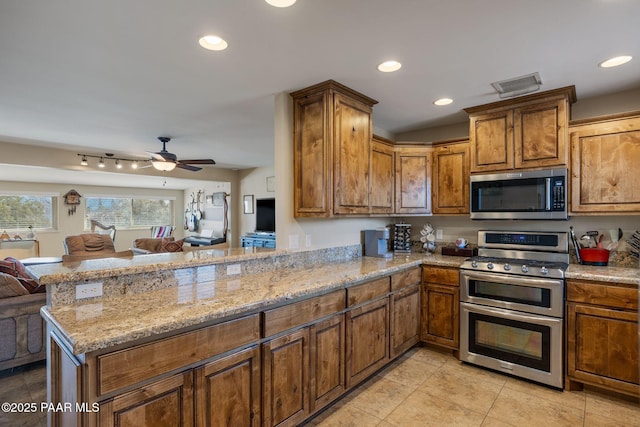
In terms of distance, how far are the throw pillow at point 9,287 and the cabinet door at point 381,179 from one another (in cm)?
333

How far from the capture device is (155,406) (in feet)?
4.52

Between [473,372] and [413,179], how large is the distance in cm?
198

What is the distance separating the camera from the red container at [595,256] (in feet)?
9.14

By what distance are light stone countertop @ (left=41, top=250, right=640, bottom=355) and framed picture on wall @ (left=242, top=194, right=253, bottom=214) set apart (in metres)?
5.29

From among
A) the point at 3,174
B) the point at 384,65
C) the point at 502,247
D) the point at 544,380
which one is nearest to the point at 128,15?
the point at 384,65

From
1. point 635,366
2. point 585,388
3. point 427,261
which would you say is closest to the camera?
point 635,366

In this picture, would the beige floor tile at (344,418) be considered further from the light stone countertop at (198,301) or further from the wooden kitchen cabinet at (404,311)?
the light stone countertop at (198,301)

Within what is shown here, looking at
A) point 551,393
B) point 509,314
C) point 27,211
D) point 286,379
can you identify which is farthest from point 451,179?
point 27,211

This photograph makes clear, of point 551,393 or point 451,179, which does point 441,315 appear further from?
point 451,179

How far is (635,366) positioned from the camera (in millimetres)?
2305

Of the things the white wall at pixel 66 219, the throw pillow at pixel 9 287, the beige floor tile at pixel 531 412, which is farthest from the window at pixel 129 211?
the beige floor tile at pixel 531 412

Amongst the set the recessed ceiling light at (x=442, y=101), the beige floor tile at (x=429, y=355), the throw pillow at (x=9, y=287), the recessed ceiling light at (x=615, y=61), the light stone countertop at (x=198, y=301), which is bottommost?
the beige floor tile at (x=429, y=355)

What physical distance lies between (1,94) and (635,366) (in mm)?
5500

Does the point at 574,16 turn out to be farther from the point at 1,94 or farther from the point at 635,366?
the point at 1,94
